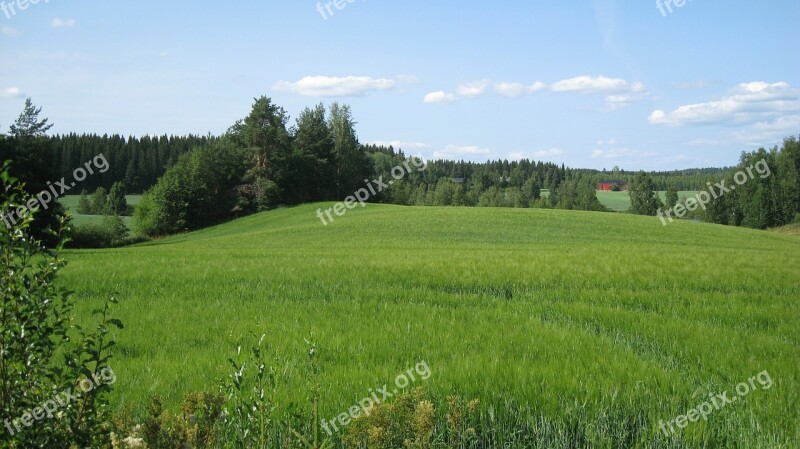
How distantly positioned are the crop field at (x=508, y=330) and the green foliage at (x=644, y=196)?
104 m

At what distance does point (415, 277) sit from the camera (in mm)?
13867

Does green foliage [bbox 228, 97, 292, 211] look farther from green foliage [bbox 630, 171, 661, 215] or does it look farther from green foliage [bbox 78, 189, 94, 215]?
green foliage [bbox 630, 171, 661, 215]

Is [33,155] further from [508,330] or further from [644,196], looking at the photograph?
[644,196]

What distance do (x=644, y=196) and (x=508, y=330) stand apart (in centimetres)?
11802

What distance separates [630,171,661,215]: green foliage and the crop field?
104336 mm

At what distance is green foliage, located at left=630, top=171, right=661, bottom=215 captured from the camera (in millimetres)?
114438

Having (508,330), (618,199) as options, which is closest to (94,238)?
(508,330)

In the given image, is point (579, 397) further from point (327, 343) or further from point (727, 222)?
point (727, 222)

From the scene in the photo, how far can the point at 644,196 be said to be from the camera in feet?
376

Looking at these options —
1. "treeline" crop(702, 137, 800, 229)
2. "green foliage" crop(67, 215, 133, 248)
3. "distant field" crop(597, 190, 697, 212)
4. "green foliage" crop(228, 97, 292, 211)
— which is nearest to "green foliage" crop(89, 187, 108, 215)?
"green foliage" crop(228, 97, 292, 211)

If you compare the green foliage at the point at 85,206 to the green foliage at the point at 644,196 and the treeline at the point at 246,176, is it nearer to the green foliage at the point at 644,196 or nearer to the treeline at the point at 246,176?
the treeline at the point at 246,176

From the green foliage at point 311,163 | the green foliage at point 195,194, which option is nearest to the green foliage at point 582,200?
the green foliage at point 311,163

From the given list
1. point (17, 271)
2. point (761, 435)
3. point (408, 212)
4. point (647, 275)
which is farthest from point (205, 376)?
point (408, 212)

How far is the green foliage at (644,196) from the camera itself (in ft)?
Result: 375
